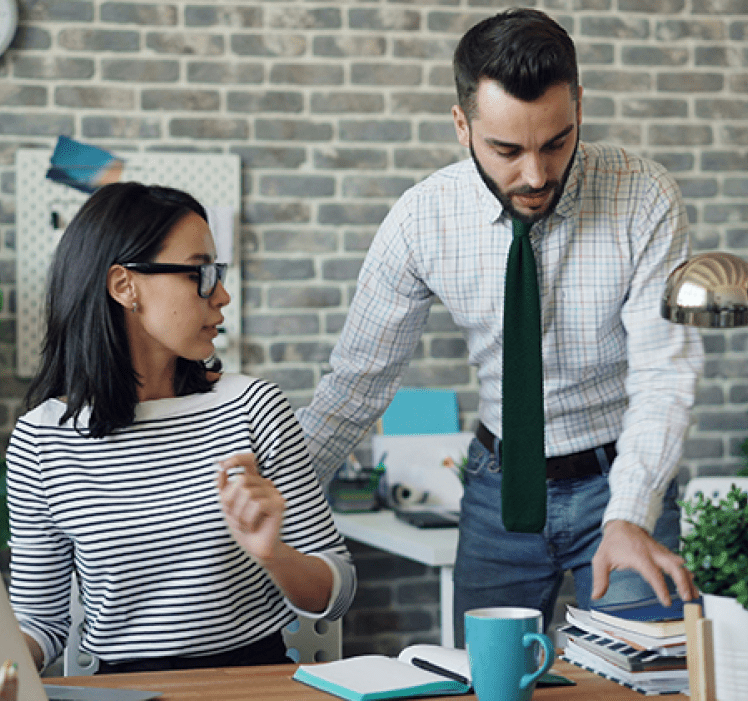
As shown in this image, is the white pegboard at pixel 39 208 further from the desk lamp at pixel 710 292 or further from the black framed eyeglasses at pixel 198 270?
the desk lamp at pixel 710 292

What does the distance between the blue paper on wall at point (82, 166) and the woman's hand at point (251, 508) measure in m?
1.92

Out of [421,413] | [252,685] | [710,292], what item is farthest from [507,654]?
[421,413]

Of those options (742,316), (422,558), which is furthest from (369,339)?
(742,316)

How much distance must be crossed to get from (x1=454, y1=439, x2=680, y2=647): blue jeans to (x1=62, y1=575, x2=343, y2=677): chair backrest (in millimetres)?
334

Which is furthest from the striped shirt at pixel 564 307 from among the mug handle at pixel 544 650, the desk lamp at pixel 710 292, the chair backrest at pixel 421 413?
the chair backrest at pixel 421 413

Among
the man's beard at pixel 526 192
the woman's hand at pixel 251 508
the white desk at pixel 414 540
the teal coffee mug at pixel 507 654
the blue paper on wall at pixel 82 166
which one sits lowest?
the white desk at pixel 414 540

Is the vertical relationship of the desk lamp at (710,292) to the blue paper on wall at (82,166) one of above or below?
below

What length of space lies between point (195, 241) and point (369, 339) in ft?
1.40

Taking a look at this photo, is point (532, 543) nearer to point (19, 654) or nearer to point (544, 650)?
point (544, 650)

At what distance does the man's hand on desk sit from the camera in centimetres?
122

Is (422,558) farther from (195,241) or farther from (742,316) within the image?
(742,316)

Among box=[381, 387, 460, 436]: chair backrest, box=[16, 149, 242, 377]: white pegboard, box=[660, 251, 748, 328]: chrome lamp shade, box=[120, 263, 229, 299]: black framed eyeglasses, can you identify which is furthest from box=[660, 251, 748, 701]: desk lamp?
box=[16, 149, 242, 377]: white pegboard

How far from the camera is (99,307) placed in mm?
1626

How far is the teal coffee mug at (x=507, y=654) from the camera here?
1.00 m
